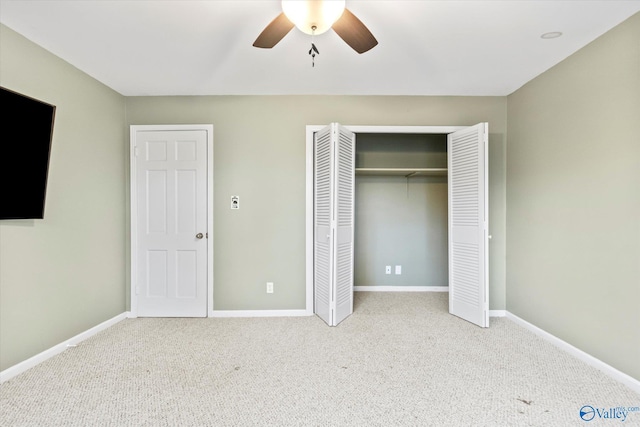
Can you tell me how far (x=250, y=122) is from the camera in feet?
11.1

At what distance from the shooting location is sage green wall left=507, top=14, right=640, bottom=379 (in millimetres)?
2070

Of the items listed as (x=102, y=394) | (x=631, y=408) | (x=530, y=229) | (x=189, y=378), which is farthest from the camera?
(x=530, y=229)

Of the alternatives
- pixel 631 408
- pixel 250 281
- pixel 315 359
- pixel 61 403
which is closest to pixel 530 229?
pixel 631 408

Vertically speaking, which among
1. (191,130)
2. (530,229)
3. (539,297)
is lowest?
(539,297)

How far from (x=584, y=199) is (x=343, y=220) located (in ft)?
6.67

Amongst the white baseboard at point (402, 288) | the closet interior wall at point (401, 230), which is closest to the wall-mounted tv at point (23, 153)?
the closet interior wall at point (401, 230)

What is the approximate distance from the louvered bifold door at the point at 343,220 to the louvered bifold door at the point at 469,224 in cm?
113

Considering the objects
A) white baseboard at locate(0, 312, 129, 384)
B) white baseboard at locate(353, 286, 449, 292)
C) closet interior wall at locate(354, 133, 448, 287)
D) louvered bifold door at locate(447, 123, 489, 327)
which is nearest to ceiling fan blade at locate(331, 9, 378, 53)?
louvered bifold door at locate(447, 123, 489, 327)

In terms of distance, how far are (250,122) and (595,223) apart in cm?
328

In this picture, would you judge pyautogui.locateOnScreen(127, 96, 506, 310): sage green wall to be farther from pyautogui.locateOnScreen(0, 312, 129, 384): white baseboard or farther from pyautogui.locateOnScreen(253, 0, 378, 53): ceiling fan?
pyautogui.locateOnScreen(253, 0, 378, 53): ceiling fan

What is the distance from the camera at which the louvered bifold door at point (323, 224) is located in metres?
3.09

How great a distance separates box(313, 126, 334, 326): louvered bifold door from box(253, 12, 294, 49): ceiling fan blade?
132cm

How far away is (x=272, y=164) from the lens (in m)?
3.39

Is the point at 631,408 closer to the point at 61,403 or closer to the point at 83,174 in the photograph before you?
the point at 61,403
